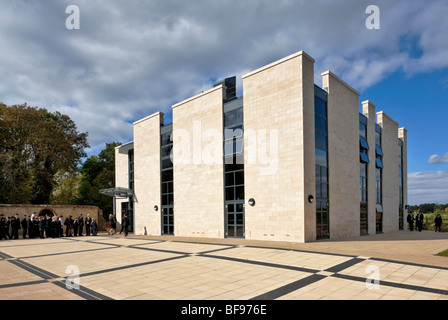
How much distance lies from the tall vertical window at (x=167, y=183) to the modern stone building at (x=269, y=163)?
3.1 inches

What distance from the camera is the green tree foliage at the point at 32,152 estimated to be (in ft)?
100

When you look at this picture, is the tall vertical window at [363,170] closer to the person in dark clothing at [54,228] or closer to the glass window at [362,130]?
the glass window at [362,130]

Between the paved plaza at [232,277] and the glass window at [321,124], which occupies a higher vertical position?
the glass window at [321,124]

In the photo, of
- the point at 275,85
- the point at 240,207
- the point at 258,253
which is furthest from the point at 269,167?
the point at 258,253

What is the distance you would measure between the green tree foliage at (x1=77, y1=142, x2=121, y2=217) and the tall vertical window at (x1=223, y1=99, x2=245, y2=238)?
1039 inches

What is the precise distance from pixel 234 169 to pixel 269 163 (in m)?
2.67

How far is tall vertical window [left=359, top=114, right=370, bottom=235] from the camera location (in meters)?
20.5

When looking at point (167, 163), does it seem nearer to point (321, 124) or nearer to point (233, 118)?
point (233, 118)

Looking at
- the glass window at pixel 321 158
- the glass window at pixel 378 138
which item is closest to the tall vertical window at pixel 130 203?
the glass window at pixel 321 158

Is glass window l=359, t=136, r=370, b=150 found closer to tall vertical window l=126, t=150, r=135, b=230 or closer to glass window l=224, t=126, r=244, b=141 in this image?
glass window l=224, t=126, r=244, b=141

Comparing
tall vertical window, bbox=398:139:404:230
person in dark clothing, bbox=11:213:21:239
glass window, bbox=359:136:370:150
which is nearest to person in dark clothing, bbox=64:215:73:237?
person in dark clothing, bbox=11:213:21:239

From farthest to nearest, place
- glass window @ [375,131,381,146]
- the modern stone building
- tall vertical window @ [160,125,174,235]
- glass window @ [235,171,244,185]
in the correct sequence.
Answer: glass window @ [375,131,381,146] < tall vertical window @ [160,125,174,235] < glass window @ [235,171,244,185] < the modern stone building

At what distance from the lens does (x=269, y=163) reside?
16.2 metres
